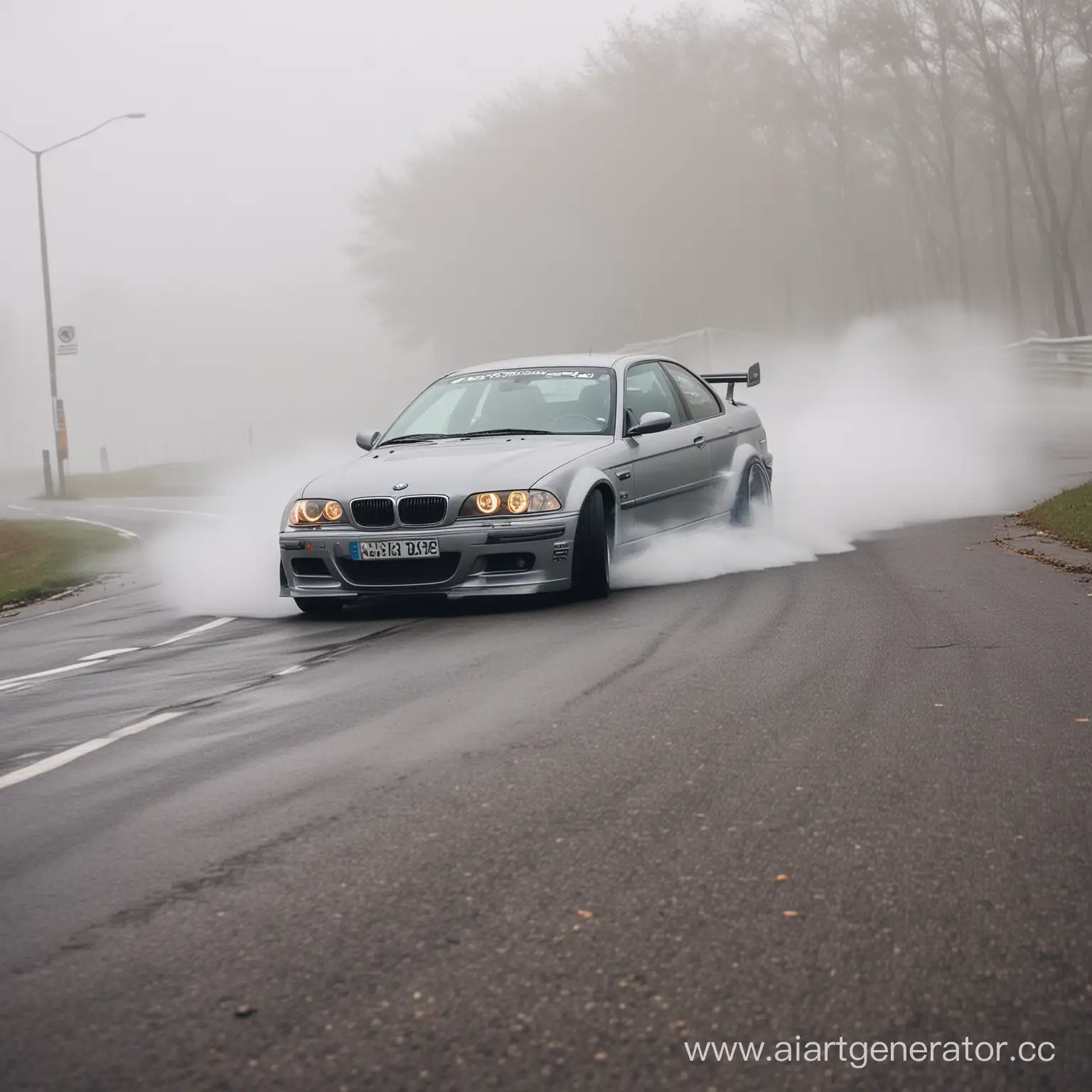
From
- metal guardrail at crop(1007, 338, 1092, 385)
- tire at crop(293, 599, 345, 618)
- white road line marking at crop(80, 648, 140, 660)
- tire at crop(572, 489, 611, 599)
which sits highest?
metal guardrail at crop(1007, 338, 1092, 385)

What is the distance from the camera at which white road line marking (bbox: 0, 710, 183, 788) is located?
5.75 meters

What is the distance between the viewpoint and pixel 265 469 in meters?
38.1

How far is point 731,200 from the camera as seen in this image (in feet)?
232

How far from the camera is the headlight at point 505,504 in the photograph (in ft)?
32.3

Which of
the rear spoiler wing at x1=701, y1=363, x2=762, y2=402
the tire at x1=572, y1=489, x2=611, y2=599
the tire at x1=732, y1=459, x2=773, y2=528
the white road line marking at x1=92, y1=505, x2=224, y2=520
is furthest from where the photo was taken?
the white road line marking at x1=92, y1=505, x2=224, y2=520

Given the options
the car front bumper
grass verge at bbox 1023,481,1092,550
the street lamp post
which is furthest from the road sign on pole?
the car front bumper

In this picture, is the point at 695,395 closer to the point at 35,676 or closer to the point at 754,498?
the point at 754,498

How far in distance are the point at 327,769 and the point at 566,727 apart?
0.95 meters

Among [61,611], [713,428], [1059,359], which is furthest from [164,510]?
[1059,359]

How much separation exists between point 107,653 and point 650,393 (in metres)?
4.28

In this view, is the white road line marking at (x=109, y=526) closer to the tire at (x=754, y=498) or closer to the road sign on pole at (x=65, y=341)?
the tire at (x=754, y=498)

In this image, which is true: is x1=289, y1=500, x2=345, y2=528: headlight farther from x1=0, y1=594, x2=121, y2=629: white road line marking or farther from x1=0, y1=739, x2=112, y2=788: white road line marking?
x1=0, y1=739, x2=112, y2=788: white road line marking

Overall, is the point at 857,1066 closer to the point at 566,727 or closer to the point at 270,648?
the point at 566,727

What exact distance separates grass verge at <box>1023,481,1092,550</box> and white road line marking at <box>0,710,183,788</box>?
7227 millimetres
